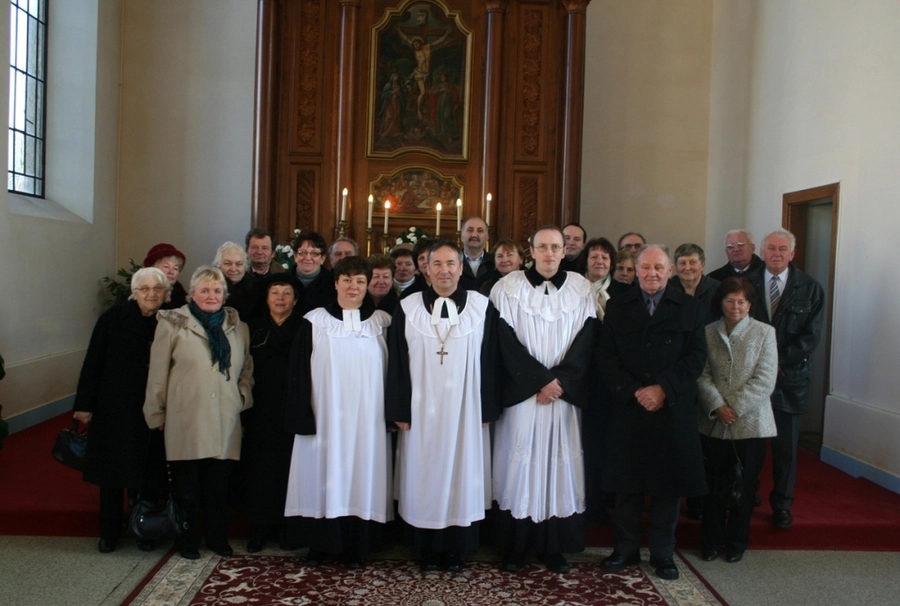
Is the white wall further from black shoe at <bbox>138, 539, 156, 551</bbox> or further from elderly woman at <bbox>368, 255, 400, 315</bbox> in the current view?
black shoe at <bbox>138, 539, 156, 551</bbox>

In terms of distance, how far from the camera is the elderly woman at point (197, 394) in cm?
408

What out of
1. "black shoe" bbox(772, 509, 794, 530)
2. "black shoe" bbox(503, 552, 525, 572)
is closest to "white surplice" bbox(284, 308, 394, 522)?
"black shoe" bbox(503, 552, 525, 572)

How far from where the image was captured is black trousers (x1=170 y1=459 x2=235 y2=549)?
13.7 feet

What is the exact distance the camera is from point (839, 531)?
468 cm

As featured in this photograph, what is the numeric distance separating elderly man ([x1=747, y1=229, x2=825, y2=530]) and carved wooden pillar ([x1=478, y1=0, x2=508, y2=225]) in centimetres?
375

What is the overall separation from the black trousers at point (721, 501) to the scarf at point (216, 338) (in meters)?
2.72

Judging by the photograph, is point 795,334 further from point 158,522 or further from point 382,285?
point 158,522

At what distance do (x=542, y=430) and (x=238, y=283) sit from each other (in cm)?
213

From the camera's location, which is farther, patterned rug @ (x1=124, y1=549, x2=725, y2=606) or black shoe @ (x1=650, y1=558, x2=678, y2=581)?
black shoe @ (x1=650, y1=558, x2=678, y2=581)

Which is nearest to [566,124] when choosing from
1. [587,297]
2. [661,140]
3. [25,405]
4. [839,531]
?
[661,140]

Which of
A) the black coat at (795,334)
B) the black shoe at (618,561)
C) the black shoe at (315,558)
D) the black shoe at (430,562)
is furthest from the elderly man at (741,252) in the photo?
the black shoe at (315,558)

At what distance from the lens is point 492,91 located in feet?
27.6

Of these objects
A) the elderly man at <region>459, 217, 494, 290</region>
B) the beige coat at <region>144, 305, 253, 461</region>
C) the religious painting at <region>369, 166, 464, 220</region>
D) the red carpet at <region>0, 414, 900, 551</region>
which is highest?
the religious painting at <region>369, 166, 464, 220</region>

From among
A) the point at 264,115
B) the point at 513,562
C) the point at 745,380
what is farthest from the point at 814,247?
the point at 264,115
